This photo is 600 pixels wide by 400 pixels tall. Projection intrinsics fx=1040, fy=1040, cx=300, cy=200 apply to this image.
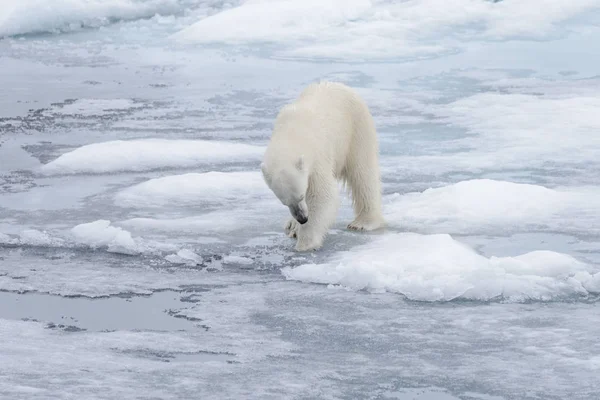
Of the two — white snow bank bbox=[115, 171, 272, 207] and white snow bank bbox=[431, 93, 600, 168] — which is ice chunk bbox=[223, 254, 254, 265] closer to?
white snow bank bbox=[115, 171, 272, 207]

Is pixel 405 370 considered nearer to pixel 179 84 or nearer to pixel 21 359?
pixel 21 359

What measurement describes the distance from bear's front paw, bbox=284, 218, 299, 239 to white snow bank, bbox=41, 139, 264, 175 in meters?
1.79

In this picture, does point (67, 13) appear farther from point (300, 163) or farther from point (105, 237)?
point (300, 163)

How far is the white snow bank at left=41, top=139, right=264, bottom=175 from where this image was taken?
21.6ft

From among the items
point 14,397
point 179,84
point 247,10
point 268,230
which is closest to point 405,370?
point 14,397

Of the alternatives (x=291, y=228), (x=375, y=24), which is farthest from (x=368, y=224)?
(x=375, y=24)

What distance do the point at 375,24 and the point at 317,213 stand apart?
341 inches

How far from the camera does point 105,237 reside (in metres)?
4.77

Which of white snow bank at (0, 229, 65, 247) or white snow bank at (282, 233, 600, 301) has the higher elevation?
white snow bank at (0, 229, 65, 247)

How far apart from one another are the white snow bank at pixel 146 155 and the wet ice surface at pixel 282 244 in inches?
0.8

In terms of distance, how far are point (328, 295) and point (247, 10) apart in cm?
1003

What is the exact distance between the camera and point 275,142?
Result: 4570 mm

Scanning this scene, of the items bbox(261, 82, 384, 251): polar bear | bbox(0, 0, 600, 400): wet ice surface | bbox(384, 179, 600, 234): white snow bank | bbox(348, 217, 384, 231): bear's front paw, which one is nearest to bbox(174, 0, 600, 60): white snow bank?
bbox(0, 0, 600, 400): wet ice surface

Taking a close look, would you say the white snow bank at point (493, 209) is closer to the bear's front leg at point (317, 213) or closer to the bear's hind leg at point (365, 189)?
the bear's hind leg at point (365, 189)
